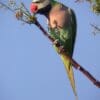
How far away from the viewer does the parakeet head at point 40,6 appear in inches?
21.2

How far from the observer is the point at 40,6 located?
56 cm

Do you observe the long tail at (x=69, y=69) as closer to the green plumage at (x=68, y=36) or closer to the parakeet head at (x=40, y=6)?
the green plumage at (x=68, y=36)

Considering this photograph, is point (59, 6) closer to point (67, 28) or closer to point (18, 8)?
point (67, 28)

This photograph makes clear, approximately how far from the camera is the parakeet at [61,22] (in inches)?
21.2

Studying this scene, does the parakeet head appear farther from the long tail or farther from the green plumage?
the long tail

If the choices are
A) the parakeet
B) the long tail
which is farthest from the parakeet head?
the long tail

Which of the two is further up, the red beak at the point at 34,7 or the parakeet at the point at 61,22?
the red beak at the point at 34,7

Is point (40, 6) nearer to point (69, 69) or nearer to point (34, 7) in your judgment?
point (34, 7)

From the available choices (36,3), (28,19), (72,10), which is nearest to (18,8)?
(28,19)

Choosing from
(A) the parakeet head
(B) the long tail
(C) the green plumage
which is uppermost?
(A) the parakeet head

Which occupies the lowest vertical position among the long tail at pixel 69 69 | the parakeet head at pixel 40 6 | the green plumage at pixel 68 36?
the long tail at pixel 69 69

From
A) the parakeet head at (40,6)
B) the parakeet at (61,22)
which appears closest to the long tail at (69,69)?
the parakeet at (61,22)

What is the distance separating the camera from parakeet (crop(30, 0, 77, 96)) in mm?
540

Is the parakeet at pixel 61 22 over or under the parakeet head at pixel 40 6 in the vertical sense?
under
